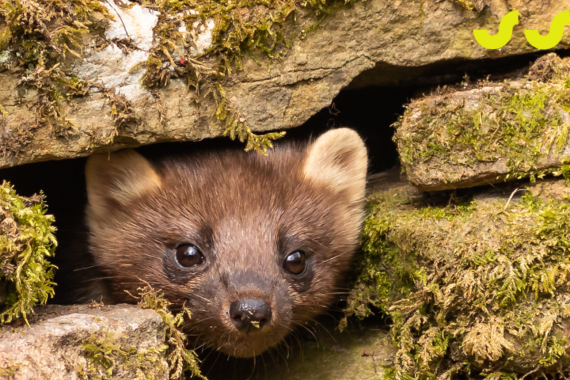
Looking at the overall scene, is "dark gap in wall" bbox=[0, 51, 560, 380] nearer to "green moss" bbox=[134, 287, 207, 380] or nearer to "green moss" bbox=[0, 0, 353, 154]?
"green moss" bbox=[0, 0, 353, 154]

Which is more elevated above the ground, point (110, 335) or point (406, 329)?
point (110, 335)

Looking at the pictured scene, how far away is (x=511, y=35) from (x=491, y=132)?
670 millimetres

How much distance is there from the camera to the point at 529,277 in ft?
9.62

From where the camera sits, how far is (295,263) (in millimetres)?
3523

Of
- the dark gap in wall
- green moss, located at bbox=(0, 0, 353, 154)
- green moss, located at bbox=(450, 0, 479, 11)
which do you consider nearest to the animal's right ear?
the dark gap in wall

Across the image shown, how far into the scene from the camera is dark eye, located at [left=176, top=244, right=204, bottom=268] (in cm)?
338

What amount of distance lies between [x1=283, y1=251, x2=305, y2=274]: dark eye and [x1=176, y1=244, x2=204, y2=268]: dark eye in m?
0.51

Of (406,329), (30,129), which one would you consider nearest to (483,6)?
(406,329)

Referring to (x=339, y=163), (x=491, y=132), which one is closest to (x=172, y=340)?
(x=339, y=163)

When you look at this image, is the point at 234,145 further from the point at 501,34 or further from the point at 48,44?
the point at 501,34

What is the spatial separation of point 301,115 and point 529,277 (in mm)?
1543

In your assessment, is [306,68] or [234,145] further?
[234,145]

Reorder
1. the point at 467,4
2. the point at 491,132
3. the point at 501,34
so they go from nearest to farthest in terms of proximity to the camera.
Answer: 1. the point at 491,132
2. the point at 467,4
3. the point at 501,34

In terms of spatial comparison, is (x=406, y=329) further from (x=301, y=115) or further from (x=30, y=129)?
(x=30, y=129)
